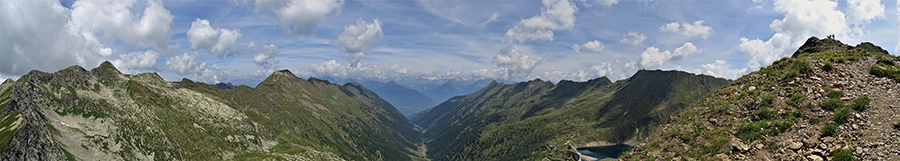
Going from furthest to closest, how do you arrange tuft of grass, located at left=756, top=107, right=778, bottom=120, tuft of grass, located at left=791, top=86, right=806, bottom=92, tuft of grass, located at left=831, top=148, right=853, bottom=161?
tuft of grass, located at left=791, top=86, right=806, bottom=92, tuft of grass, located at left=756, top=107, right=778, bottom=120, tuft of grass, located at left=831, top=148, right=853, bottom=161

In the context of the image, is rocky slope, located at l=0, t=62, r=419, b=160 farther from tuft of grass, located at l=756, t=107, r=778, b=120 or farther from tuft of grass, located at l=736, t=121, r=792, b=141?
tuft of grass, located at l=756, t=107, r=778, b=120

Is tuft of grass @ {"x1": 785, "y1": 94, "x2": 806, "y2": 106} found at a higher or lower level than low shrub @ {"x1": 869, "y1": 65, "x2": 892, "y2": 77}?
lower

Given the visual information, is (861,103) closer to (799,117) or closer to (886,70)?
(799,117)

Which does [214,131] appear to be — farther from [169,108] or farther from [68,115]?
[68,115]

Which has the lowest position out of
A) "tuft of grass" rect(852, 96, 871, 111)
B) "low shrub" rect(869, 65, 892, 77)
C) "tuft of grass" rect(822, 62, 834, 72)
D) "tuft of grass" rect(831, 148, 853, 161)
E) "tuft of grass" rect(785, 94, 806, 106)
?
"tuft of grass" rect(831, 148, 853, 161)

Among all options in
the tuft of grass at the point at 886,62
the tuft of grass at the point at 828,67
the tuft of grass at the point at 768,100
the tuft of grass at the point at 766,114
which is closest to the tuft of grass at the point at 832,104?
the tuft of grass at the point at 766,114

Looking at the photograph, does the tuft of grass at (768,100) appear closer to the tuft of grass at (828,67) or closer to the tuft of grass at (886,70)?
the tuft of grass at (828,67)

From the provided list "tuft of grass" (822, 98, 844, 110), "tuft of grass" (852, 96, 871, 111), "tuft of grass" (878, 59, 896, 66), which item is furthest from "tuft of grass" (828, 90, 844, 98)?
"tuft of grass" (878, 59, 896, 66)

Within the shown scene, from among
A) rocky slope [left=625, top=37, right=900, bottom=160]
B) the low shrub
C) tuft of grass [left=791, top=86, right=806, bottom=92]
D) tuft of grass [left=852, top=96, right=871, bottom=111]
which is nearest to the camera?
rocky slope [left=625, top=37, right=900, bottom=160]

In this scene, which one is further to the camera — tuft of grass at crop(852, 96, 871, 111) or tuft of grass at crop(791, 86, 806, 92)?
tuft of grass at crop(791, 86, 806, 92)
